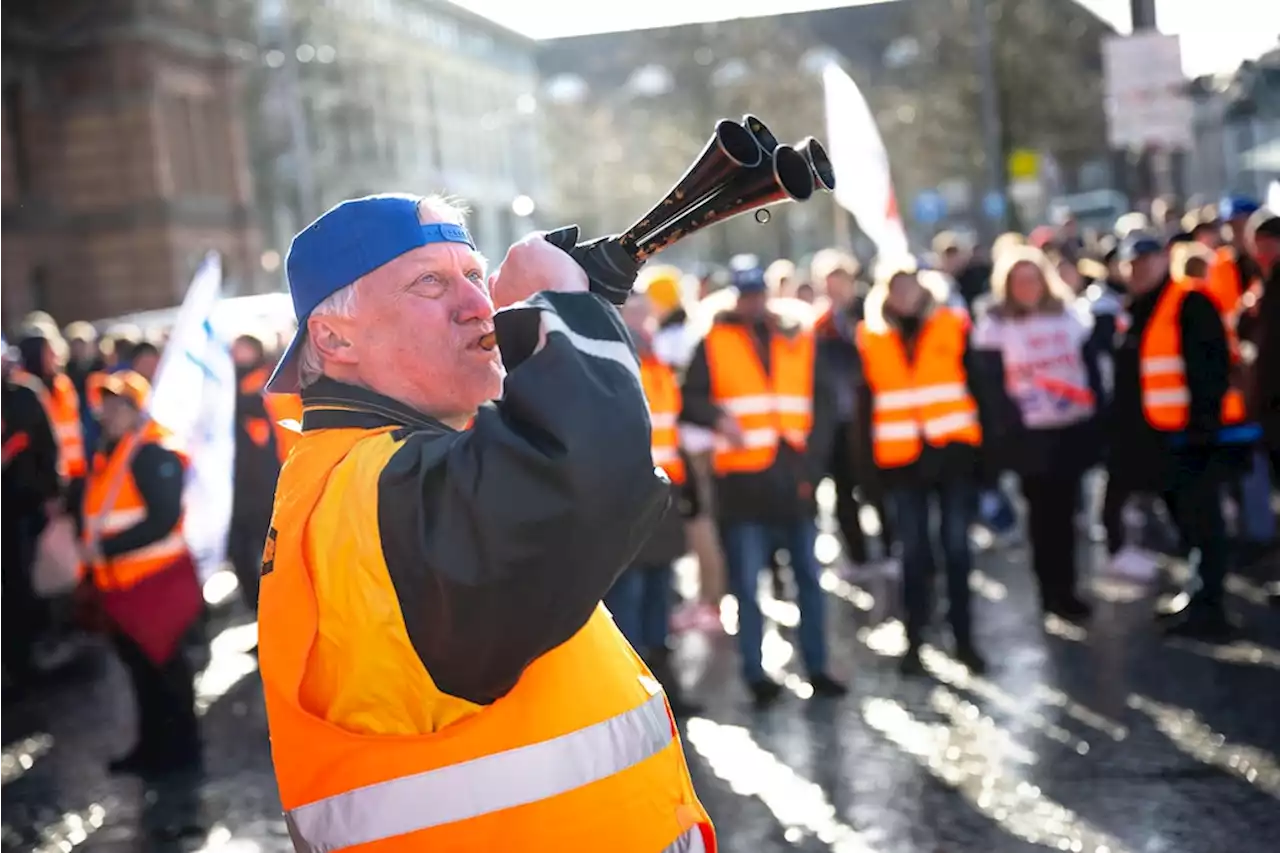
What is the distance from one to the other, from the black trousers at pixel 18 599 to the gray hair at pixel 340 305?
26.8 feet

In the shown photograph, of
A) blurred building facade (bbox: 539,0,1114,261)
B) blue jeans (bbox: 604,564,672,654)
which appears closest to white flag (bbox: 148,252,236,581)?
blue jeans (bbox: 604,564,672,654)

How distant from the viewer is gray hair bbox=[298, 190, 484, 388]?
237 cm

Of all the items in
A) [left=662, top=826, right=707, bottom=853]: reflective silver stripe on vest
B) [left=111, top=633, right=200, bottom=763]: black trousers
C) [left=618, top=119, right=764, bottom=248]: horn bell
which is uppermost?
[left=618, top=119, right=764, bottom=248]: horn bell

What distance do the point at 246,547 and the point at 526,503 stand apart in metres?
8.58

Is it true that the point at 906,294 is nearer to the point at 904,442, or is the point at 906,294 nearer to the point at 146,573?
the point at 904,442

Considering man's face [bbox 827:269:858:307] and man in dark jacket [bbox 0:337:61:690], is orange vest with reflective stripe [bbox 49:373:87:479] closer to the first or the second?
man in dark jacket [bbox 0:337:61:690]

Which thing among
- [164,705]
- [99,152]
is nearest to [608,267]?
[164,705]

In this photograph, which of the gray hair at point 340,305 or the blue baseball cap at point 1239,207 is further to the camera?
the blue baseball cap at point 1239,207

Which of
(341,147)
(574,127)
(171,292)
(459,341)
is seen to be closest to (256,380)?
(459,341)

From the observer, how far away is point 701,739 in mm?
7113

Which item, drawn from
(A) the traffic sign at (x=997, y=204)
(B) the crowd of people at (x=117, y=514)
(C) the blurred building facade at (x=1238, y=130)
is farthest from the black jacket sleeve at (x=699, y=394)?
(C) the blurred building facade at (x=1238, y=130)

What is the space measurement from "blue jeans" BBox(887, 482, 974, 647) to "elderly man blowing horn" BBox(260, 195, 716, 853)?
18.2 feet

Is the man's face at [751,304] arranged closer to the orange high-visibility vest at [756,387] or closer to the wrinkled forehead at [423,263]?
the orange high-visibility vest at [756,387]

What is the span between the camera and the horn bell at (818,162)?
7.37ft
